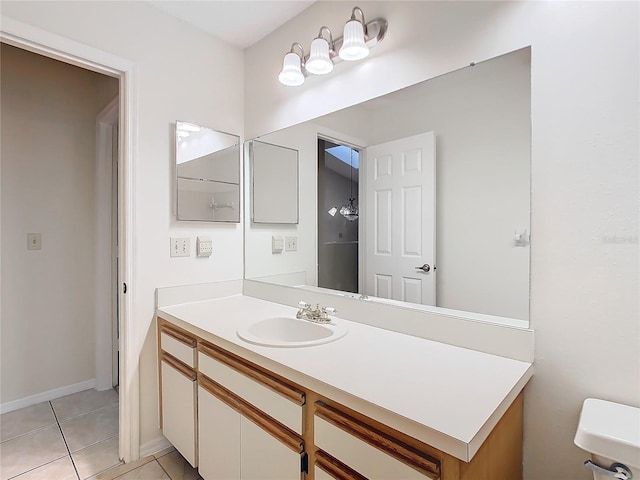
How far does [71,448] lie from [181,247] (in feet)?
4.18

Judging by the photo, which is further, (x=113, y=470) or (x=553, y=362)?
(x=113, y=470)

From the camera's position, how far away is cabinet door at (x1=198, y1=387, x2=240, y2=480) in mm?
1253

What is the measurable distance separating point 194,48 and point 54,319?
2147mm

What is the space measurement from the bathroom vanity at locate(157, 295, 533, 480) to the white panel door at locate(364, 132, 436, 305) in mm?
221

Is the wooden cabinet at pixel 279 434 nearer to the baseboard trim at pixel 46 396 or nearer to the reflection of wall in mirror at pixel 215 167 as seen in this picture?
the reflection of wall in mirror at pixel 215 167

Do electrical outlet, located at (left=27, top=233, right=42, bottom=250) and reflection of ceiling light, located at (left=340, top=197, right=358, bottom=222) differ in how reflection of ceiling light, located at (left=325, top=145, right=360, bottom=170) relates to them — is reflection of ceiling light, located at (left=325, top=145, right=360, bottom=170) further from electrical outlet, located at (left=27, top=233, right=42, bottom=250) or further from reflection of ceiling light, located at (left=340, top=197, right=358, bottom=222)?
electrical outlet, located at (left=27, top=233, right=42, bottom=250)

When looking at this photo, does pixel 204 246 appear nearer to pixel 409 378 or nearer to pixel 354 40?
pixel 354 40

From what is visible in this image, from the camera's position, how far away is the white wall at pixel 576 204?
35.8 inches

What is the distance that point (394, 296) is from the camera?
56.5 inches

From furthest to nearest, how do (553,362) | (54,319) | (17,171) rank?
(54,319), (17,171), (553,362)

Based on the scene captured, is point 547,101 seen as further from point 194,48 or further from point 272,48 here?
point 194,48

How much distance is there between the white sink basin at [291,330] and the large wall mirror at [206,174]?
79 cm

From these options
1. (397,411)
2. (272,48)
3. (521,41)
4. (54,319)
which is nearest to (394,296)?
(397,411)

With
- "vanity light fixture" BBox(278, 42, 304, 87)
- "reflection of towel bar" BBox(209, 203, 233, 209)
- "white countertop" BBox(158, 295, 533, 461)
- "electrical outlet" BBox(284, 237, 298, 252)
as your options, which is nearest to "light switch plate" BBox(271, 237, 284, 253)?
"electrical outlet" BBox(284, 237, 298, 252)
